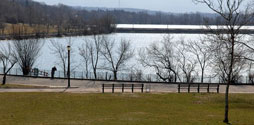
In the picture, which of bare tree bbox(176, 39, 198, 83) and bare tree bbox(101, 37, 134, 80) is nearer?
bare tree bbox(176, 39, 198, 83)

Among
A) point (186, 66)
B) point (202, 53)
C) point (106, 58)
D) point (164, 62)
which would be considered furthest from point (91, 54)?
point (202, 53)

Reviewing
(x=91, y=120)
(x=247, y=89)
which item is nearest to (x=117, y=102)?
(x=91, y=120)

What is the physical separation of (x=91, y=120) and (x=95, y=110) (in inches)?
150

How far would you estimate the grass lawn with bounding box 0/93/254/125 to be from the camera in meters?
17.5

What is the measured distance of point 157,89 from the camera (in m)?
34.0

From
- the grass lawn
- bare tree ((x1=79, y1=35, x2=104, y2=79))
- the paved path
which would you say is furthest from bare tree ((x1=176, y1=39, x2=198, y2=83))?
the grass lawn

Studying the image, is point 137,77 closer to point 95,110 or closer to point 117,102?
point 117,102

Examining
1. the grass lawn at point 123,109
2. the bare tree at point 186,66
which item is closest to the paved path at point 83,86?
the grass lawn at point 123,109

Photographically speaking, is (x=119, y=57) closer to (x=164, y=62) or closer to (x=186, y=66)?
(x=186, y=66)

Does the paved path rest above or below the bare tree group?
below

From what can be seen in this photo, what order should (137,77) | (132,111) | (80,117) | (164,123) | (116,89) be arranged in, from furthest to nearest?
(137,77) < (116,89) < (132,111) < (80,117) < (164,123)

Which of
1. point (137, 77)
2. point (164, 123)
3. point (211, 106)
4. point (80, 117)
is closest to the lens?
point (164, 123)

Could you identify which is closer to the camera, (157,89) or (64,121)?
(64,121)

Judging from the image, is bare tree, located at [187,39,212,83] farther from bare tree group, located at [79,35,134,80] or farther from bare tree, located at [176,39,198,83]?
bare tree group, located at [79,35,134,80]
